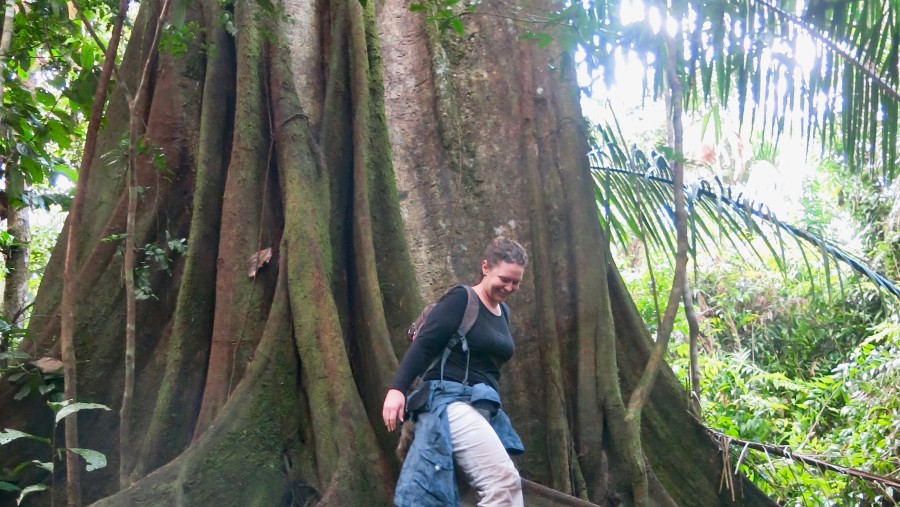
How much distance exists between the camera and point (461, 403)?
3.25 meters

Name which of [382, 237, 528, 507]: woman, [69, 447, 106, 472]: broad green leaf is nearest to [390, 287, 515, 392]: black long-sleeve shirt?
[382, 237, 528, 507]: woman

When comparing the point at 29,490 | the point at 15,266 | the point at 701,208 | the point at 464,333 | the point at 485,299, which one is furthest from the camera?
the point at 701,208

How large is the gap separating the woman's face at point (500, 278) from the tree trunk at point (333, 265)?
0.79 m

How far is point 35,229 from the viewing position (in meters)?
12.5

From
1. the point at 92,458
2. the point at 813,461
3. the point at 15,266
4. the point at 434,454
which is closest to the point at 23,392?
the point at 92,458

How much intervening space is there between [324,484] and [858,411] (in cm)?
636

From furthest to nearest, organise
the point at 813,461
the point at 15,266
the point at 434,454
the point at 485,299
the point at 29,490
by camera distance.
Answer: the point at 15,266, the point at 813,461, the point at 29,490, the point at 485,299, the point at 434,454

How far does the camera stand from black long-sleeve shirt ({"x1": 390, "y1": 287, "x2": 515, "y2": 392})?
10.7ft

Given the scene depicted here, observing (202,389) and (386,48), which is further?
(386,48)

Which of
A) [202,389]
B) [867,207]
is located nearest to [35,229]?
[202,389]

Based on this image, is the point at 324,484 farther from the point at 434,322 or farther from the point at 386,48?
the point at 386,48

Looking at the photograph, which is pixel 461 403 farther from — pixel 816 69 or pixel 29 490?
pixel 816 69

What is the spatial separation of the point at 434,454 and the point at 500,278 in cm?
72

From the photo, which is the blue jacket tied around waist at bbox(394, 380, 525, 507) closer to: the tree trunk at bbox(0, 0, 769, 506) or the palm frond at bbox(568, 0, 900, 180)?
the tree trunk at bbox(0, 0, 769, 506)
